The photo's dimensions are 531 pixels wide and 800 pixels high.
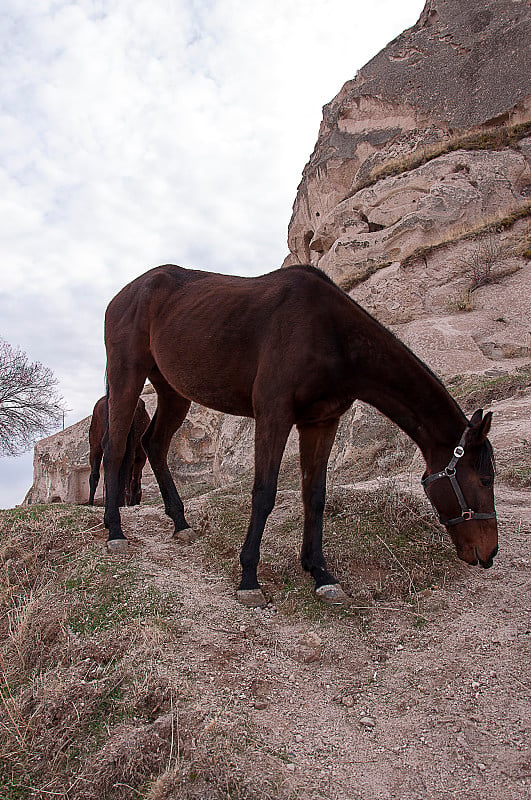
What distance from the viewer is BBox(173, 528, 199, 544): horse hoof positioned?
15.4 ft

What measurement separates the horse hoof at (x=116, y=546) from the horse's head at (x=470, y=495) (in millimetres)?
2498

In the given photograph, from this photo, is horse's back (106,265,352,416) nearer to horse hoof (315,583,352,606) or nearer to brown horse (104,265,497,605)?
brown horse (104,265,497,605)

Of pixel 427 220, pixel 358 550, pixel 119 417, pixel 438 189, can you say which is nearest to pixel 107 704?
pixel 358 550

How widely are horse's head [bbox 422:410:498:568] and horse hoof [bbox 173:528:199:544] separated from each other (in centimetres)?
231

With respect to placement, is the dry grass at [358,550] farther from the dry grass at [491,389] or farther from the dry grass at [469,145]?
the dry grass at [469,145]

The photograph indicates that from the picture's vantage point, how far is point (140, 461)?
9836 millimetres

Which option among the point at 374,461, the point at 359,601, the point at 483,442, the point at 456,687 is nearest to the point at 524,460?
the point at 374,461

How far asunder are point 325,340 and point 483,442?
4.12ft

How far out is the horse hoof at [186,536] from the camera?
15.4 ft

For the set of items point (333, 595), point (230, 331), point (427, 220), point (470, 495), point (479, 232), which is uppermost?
point (427, 220)

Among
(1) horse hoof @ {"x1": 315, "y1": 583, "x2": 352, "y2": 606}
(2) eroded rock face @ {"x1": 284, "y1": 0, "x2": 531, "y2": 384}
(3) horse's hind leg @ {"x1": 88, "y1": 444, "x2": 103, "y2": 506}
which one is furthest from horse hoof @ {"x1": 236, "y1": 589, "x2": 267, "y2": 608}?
(2) eroded rock face @ {"x1": 284, "y1": 0, "x2": 531, "y2": 384}

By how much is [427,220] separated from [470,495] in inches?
620

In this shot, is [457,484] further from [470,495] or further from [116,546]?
[116,546]

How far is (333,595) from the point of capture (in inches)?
132
